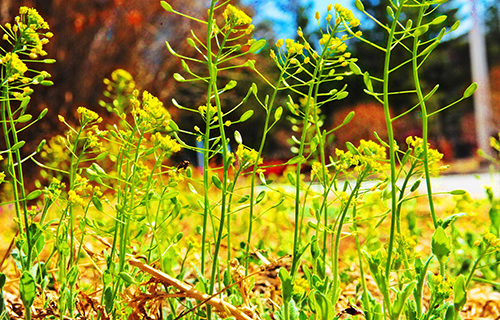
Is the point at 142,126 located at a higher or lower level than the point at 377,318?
higher

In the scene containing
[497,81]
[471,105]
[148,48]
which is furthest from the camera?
[471,105]

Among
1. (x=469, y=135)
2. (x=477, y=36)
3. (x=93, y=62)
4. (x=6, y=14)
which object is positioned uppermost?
(x=477, y=36)

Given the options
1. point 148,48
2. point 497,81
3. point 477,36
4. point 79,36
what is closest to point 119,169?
point 79,36

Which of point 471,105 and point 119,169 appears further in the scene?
point 471,105

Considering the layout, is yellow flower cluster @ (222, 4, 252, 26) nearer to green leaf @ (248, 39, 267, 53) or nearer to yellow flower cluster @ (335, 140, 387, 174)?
green leaf @ (248, 39, 267, 53)

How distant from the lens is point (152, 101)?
1.57 ft

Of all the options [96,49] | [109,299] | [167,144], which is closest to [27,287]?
[109,299]

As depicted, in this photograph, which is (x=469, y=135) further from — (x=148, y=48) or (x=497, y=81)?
(x=148, y=48)

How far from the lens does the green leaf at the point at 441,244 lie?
15.9 inches

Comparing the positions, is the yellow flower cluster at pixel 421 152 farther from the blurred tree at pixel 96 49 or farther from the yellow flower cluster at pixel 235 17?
the blurred tree at pixel 96 49

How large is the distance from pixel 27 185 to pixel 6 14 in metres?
1.07

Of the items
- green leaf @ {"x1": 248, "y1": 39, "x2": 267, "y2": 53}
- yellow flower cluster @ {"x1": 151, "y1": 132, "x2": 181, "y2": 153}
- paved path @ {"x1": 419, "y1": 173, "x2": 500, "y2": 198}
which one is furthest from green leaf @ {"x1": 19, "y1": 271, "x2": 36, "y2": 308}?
paved path @ {"x1": 419, "y1": 173, "x2": 500, "y2": 198}

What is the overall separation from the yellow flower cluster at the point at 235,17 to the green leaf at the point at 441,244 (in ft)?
0.76

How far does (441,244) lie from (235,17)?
0.83ft
